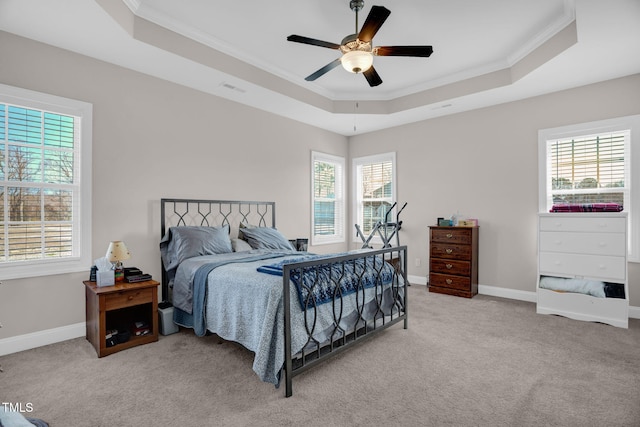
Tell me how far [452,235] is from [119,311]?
397 cm

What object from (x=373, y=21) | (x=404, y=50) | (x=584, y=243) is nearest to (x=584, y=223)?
(x=584, y=243)

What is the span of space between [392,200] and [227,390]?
4165 millimetres

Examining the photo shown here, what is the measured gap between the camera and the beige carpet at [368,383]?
1.87 m

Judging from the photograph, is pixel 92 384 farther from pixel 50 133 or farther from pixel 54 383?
pixel 50 133

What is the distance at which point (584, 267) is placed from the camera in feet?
11.6

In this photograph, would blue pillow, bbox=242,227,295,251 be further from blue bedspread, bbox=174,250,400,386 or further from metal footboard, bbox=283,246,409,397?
metal footboard, bbox=283,246,409,397

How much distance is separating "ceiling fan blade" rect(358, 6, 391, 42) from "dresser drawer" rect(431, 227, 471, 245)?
2891 millimetres

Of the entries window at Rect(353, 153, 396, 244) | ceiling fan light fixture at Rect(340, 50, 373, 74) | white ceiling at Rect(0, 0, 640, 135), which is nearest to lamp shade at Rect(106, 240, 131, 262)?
white ceiling at Rect(0, 0, 640, 135)

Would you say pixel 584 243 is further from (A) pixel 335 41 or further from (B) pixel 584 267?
(A) pixel 335 41

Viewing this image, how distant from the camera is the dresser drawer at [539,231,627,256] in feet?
11.0

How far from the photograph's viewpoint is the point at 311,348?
7.80ft

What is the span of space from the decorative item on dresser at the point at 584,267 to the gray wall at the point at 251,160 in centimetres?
49

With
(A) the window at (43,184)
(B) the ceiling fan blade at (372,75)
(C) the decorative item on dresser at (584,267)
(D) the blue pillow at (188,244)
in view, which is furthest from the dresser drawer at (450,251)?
(A) the window at (43,184)

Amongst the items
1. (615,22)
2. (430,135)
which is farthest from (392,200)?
(615,22)
